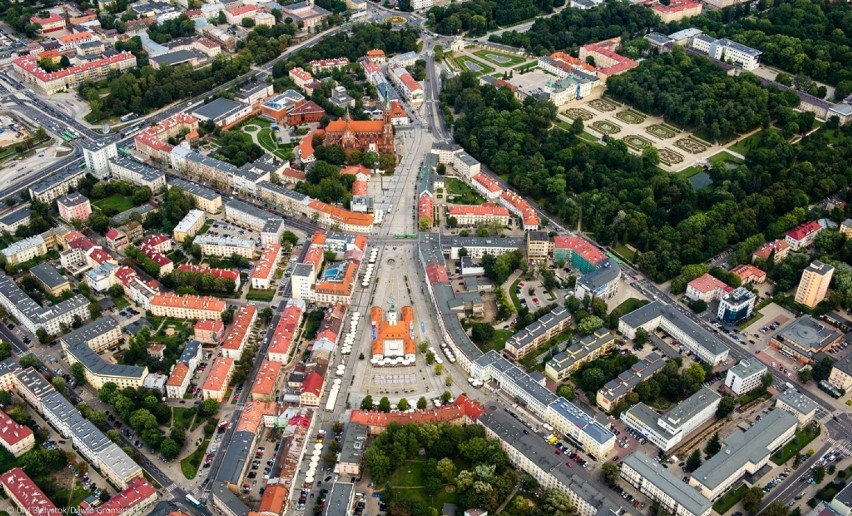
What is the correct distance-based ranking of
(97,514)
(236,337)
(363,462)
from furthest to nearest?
1. (236,337)
2. (363,462)
3. (97,514)

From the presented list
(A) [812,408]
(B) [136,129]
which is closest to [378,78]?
(B) [136,129]

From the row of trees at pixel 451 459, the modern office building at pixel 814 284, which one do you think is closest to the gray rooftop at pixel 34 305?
the row of trees at pixel 451 459

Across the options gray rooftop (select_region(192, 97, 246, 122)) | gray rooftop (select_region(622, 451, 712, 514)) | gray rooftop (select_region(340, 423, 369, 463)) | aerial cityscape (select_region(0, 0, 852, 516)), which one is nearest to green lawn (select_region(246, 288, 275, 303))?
aerial cityscape (select_region(0, 0, 852, 516))

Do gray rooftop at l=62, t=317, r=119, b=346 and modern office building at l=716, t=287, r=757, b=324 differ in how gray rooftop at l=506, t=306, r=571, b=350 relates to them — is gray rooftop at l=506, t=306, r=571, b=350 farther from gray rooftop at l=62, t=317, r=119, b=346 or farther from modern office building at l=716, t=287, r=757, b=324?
gray rooftop at l=62, t=317, r=119, b=346

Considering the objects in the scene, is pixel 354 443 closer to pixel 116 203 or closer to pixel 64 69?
pixel 116 203

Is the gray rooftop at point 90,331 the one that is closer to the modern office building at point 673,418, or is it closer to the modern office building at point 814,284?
the modern office building at point 673,418

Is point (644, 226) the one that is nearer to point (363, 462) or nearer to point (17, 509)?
point (363, 462)
